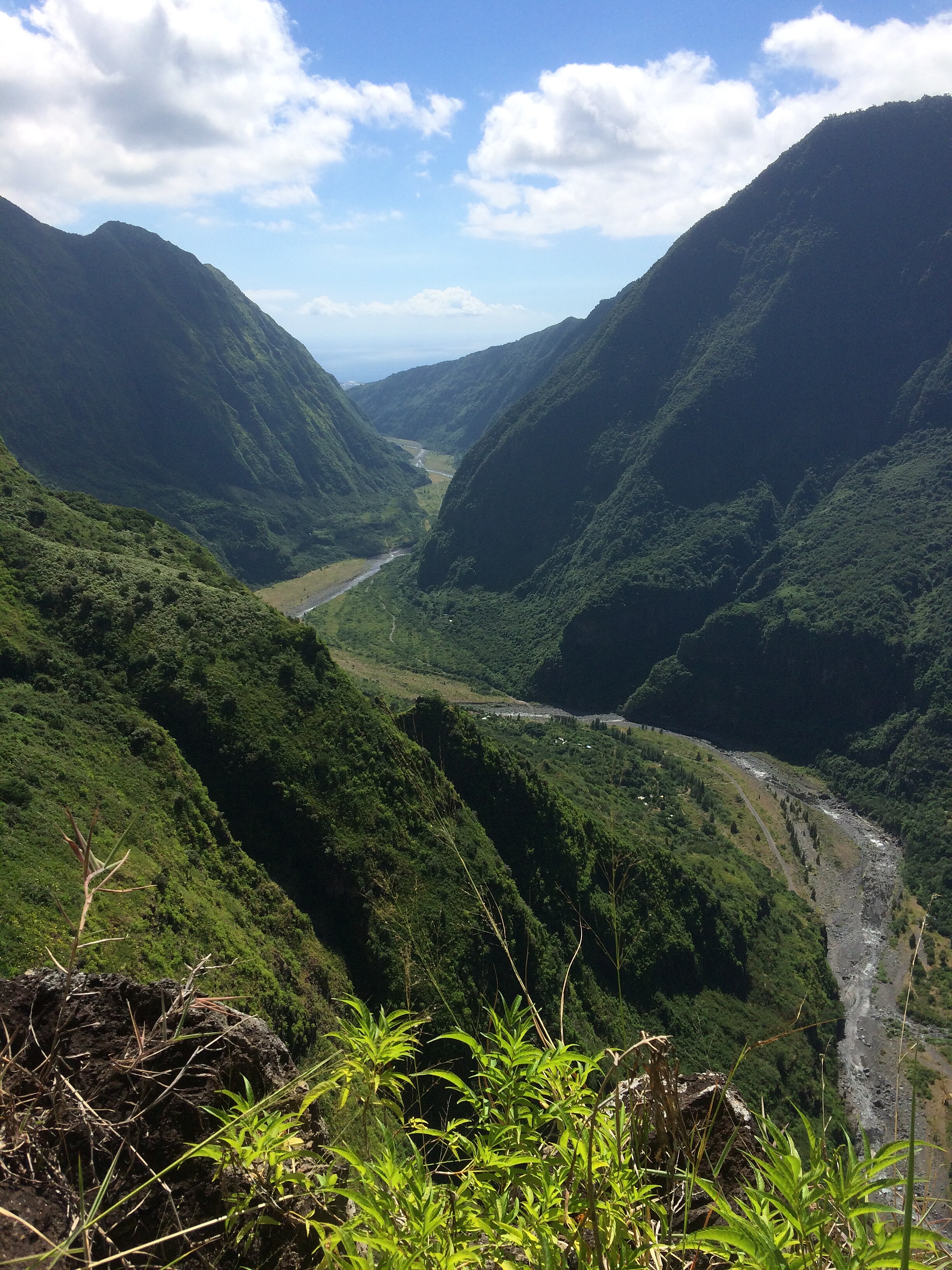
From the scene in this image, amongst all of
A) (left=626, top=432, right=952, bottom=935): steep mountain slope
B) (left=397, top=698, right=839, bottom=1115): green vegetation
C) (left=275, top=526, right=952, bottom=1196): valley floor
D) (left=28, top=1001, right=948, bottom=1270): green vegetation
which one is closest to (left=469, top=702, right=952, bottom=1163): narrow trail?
(left=275, top=526, right=952, bottom=1196): valley floor

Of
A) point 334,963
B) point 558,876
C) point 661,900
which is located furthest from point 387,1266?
point 661,900

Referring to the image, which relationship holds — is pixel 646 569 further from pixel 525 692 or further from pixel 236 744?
pixel 236 744

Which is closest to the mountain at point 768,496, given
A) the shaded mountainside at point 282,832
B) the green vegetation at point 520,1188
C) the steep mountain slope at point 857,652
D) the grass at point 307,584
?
the steep mountain slope at point 857,652

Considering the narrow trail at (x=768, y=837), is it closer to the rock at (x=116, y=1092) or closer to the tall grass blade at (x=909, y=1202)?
the rock at (x=116, y=1092)

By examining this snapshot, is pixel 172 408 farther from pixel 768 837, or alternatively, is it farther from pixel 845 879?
pixel 845 879

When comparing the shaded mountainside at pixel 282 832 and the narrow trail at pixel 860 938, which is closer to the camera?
the shaded mountainside at pixel 282 832

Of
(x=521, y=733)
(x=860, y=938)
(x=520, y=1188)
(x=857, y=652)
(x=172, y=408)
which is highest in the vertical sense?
(x=172, y=408)

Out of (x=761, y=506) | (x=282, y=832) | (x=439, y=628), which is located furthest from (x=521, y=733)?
(x=761, y=506)
